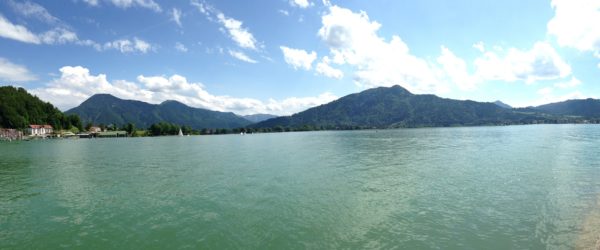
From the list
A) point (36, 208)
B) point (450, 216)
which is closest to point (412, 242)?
point (450, 216)

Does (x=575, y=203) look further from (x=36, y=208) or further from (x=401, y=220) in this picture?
(x=36, y=208)

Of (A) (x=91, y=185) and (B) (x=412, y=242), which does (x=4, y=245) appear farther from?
(B) (x=412, y=242)

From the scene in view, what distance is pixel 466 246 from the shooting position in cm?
1961

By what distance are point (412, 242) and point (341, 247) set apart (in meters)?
4.24

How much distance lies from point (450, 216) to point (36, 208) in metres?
33.3

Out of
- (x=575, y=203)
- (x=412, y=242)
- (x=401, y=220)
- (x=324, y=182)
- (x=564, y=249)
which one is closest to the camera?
(x=564, y=249)

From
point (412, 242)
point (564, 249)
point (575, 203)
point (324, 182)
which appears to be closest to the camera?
point (564, 249)

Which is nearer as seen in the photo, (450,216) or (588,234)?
(588,234)

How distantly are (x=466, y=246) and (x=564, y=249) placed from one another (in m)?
4.97

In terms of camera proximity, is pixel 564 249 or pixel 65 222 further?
pixel 65 222

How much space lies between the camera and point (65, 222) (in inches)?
985

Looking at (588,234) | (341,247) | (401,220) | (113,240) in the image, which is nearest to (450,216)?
(401,220)

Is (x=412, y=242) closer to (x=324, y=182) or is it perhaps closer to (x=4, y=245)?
(x=324, y=182)

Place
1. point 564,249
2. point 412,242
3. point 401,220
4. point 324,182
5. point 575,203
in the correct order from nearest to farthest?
1. point 564,249
2. point 412,242
3. point 401,220
4. point 575,203
5. point 324,182
